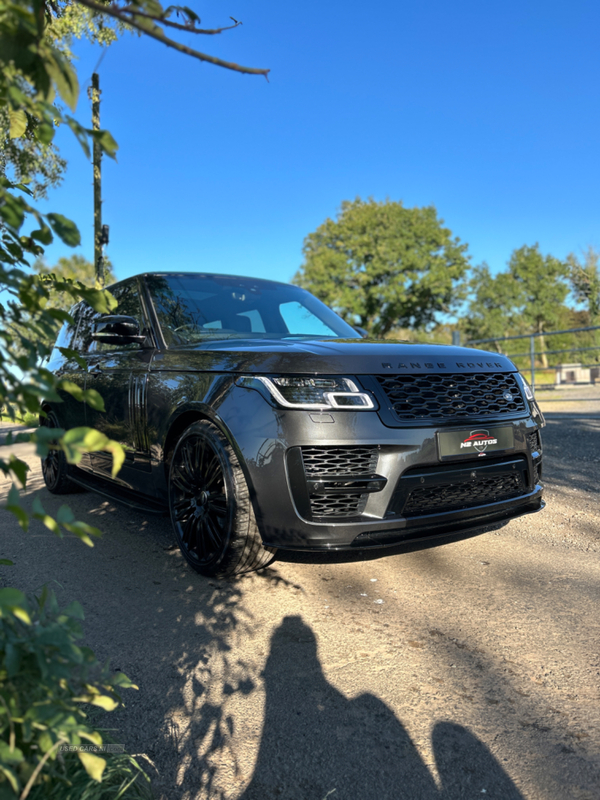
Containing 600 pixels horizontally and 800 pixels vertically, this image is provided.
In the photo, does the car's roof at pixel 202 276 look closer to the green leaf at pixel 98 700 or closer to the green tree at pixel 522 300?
the green leaf at pixel 98 700

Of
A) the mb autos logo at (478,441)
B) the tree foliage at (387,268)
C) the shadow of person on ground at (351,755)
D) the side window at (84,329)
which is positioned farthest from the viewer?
the tree foliage at (387,268)

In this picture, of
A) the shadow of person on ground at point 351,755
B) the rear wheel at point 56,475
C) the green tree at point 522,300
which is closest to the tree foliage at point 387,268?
the green tree at point 522,300

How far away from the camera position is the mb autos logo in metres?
3.03

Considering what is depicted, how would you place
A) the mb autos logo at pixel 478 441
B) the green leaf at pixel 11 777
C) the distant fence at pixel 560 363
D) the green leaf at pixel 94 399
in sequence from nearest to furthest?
the green leaf at pixel 11 777, the green leaf at pixel 94 399, the mb autos logo at pixel 478 441, the distant fence at pixel 560 363

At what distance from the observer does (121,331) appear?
3.85 metres

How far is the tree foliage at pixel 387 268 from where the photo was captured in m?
40.6

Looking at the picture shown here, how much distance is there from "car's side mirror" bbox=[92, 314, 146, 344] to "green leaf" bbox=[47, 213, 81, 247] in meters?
2.71

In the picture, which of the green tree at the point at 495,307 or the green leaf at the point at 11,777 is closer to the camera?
the green leaf at the point at 11,777

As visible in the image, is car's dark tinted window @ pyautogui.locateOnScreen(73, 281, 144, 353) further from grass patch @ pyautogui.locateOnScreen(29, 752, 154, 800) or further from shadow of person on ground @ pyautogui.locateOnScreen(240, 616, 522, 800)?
grass patch @ pyautogui.locateOnScreen(29, 752, 154, 800)

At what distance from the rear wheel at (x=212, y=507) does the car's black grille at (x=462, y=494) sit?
0.79 metres

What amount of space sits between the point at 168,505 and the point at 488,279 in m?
50.3

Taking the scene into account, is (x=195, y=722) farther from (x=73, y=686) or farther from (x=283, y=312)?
(x=283, y=312)

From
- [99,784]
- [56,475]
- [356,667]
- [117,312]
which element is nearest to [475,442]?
[356,667]

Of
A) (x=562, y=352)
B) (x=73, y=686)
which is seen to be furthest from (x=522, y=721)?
(x=562, y=352)
